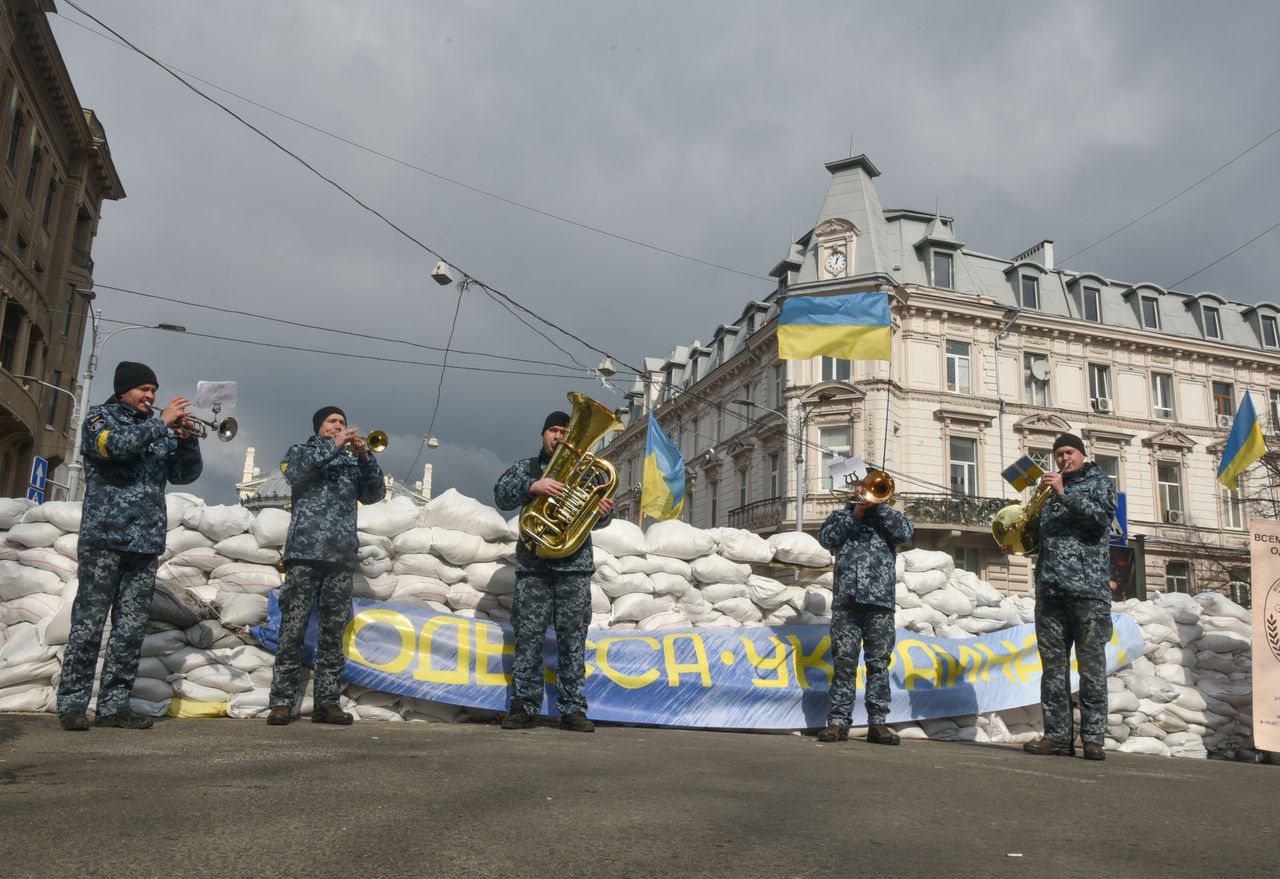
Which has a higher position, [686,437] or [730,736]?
[686,437]

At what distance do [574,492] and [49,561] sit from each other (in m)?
3.01

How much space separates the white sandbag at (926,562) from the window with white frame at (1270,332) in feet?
112

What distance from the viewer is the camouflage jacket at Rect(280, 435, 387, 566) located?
194 inches

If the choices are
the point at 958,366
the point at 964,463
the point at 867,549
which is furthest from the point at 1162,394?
the point at 867,549

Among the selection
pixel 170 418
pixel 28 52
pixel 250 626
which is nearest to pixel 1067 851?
pixel 170 418

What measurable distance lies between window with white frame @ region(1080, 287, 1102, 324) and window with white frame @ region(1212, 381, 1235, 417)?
4756mm

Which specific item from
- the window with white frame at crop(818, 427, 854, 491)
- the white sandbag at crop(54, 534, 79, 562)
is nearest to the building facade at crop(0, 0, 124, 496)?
the white sandbag at crop(54, 534, 79, 562)

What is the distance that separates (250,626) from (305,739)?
1.64m

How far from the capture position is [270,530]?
555 centimetres

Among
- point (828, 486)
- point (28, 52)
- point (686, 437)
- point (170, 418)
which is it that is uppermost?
point (28, 52)

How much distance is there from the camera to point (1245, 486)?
105ft

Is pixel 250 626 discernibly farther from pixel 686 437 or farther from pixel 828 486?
pixel 686 437

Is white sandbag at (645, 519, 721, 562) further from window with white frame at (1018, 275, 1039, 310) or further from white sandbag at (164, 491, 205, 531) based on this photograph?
window with white frame at (1018, 275, 1039, 310)

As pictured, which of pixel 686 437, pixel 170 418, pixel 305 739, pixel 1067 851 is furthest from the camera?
pixel 686 437
